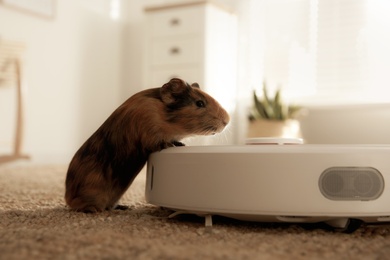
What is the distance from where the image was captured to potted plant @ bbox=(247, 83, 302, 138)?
10.4 ft

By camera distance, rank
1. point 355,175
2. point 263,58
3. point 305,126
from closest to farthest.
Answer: point 355,175
point 305,126
point 263,58

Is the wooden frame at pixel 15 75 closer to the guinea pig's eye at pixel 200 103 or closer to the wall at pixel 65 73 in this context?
the wall at pixel 65 73

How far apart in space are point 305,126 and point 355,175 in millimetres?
2817

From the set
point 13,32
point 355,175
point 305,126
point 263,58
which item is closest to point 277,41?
point 263,58

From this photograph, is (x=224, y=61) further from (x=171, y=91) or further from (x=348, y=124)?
(x=171, y=91)

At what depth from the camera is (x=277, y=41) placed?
3768 millimetres

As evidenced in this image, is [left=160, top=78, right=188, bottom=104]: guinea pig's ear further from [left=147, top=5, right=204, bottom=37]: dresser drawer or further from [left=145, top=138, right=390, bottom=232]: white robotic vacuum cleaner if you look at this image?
[left=147, top=5, right=204, bottom=37]: dresser drawer

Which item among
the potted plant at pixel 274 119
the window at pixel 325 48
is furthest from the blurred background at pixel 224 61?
the potted plant at pixel 274 119

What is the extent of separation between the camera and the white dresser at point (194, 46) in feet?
11.5

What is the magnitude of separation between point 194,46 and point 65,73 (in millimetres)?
1111

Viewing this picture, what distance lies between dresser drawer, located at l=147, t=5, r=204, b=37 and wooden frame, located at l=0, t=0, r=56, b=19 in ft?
2.49

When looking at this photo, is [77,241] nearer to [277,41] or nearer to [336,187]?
[336,187]

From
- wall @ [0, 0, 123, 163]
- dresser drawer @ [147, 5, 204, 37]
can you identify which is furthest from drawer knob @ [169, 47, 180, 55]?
wall @ [0, 0, 123, 163]

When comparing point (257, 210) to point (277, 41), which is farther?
point (277, 41)
